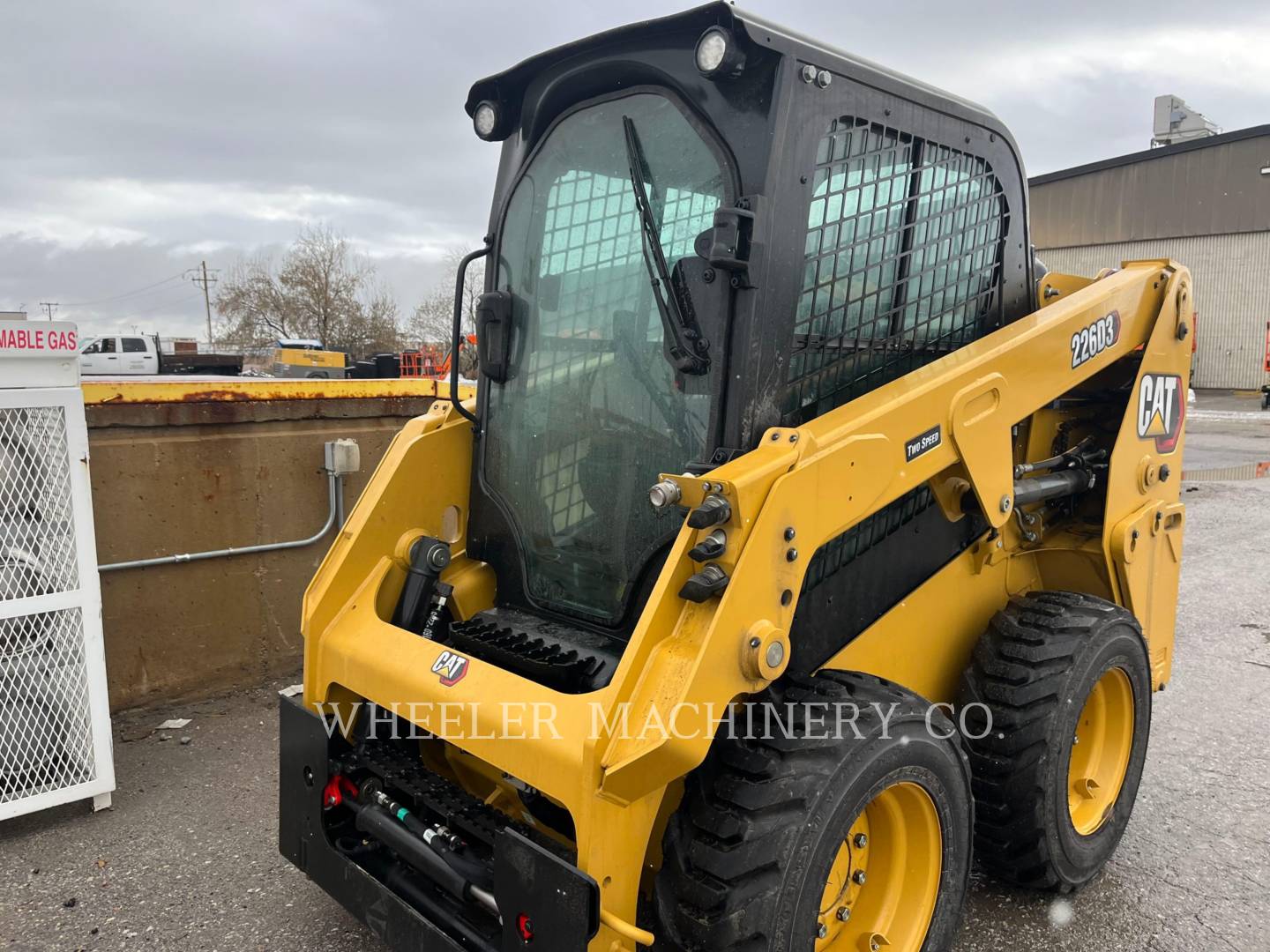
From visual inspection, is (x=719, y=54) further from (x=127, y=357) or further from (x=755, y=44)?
(x=127, y=357)

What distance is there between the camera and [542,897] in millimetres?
2061

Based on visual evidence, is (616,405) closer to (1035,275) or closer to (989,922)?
(1035,275)

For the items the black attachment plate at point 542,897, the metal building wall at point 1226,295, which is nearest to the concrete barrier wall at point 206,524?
the black attachment plate at point 542,897

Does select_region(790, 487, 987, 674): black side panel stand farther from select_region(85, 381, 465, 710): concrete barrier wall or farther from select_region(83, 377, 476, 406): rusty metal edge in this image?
select_region(85, 381, 465, 710): concrete barrier wall

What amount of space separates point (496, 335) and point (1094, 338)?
2.01m

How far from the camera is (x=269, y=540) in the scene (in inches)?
197

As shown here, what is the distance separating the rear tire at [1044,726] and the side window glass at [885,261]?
0.96m

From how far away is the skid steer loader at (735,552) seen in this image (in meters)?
2.10

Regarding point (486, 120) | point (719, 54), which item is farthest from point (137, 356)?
point (719, 54)

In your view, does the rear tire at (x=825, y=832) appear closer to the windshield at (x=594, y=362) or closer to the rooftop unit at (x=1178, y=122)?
the windshield at (x=594, y=362)

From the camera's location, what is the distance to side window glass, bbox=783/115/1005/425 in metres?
2.49

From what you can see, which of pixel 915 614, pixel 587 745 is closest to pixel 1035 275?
pixel 915 614

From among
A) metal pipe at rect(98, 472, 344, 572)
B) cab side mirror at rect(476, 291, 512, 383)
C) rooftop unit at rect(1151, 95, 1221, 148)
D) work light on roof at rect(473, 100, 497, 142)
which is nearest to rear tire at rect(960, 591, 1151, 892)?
cab side mirror at rect(476, 291, 512, 383)

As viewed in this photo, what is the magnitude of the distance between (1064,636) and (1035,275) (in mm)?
1306
